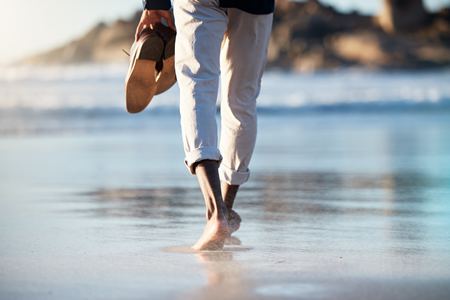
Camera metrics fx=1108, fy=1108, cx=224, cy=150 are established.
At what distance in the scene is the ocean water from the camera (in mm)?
2652

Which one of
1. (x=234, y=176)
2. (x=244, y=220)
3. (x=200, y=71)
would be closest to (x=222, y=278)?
(x=200, y=71)

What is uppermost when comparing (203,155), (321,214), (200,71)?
(200,71)

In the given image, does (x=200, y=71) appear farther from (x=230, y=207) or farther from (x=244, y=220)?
(x=244, y=220)

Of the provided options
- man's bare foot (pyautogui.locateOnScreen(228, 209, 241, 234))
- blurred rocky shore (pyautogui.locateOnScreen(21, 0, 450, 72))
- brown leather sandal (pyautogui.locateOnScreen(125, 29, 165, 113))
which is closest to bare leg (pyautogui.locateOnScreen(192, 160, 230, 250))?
man's bare foot (pyautogui.locateOnScreen(228, 209, 241, 234))

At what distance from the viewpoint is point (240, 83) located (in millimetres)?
3439

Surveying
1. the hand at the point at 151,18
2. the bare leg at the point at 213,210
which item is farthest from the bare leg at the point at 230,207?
the hand at the point at 151,18

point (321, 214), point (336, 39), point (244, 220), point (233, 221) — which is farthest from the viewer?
point (336, 39)

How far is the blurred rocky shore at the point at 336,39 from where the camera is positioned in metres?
52.4

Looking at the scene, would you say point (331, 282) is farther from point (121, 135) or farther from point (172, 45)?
point (121, 135)

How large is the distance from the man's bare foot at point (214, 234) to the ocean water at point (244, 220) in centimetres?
7

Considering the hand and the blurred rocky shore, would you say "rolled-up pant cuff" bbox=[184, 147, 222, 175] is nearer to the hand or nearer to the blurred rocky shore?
the hand

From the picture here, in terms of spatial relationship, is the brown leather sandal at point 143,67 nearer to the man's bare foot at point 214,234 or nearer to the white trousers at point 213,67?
the white trousers at point 213,67

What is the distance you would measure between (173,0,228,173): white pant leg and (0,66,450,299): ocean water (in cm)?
32

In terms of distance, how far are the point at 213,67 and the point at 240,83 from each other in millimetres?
211
